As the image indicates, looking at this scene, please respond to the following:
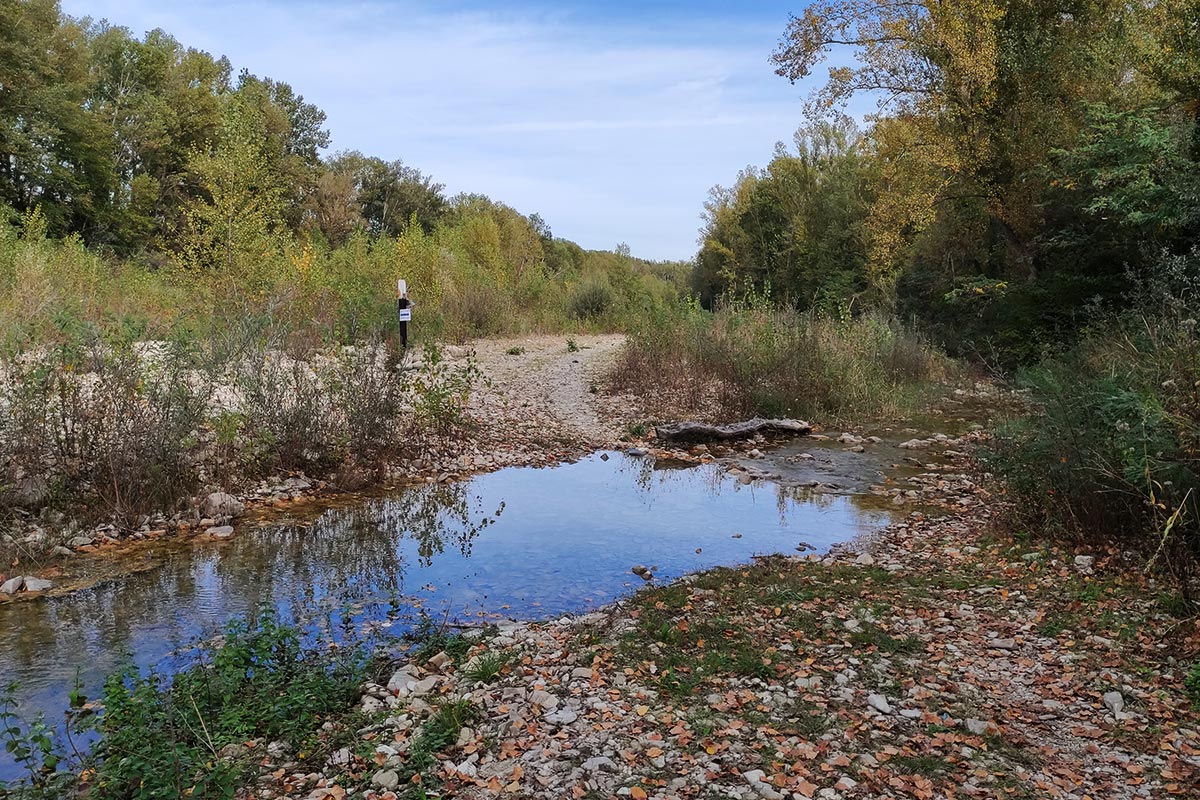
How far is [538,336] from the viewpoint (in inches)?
1072

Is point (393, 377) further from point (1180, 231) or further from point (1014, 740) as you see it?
point (1180, 231)

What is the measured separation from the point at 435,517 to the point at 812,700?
5.07 meters

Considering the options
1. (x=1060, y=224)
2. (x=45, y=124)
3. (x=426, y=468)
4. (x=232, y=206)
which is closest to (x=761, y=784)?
(x=426, y=468)

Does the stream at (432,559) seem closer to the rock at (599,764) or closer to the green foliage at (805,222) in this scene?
the rock at (599,764)

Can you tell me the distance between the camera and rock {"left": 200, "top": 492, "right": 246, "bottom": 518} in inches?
295

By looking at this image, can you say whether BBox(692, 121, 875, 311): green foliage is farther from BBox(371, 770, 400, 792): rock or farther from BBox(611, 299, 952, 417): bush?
BBox(371, 770, 400, 792): rock

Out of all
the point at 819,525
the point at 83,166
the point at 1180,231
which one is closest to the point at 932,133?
the point at 1180,231

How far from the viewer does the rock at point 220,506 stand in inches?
295

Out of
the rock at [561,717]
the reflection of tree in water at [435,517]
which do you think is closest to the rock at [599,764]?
the rock at [561,717]

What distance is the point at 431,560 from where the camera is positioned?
6.70 m

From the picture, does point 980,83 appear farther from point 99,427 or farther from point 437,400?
point 99,427

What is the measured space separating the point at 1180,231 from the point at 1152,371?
32.5 feet

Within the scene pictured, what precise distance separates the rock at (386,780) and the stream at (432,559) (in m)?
1.73

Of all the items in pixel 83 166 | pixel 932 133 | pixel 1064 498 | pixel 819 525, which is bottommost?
pixel 819 525
